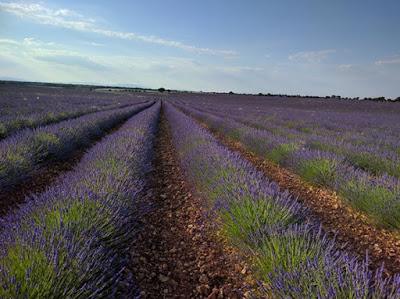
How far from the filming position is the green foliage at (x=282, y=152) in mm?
7250

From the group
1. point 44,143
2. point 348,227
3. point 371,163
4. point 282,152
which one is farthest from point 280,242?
point 44,143

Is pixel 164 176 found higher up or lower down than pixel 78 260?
lower down

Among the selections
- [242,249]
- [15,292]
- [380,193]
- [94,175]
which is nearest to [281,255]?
[242,249]

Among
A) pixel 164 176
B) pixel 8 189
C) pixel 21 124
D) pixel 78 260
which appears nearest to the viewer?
pixel 78 260

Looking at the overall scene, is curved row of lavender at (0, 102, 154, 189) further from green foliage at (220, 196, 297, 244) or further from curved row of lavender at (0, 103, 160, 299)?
green foliage at (220, 196, 297, 244)

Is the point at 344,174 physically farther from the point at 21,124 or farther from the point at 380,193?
the point at 21,124

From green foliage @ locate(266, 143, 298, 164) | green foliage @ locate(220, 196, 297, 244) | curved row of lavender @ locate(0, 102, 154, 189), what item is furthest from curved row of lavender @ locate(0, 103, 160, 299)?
green foliage @ locate(266, 143, 298, 164)

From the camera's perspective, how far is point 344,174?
5.24 metres

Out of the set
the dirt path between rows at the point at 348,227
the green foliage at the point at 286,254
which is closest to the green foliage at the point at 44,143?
the dirt path between rows at the point at 348,227

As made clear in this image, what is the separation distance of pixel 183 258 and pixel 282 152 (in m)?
4.74

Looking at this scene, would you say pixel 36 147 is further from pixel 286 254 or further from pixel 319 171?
pixel 286 254

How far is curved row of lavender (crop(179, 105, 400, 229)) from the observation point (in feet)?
12.9

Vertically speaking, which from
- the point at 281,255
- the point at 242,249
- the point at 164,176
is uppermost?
the point at 281,255

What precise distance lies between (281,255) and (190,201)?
2.59 meters
